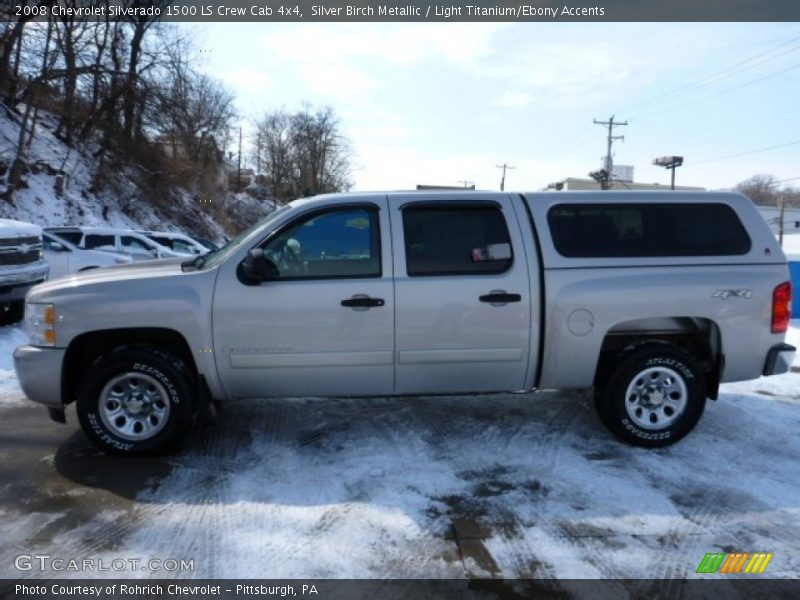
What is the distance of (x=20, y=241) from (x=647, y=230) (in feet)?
27.2

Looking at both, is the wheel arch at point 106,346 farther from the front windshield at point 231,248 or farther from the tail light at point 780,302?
the tail light at point 780,302

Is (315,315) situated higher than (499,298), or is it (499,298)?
(499,298)

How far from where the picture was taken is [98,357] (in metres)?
4.39

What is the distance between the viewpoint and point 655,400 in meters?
4.53

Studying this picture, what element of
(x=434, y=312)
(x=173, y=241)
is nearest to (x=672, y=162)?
(x=173, y=241)

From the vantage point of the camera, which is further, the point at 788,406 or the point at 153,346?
the point at 788,406

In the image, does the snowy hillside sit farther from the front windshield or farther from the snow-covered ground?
the snow-covered ground

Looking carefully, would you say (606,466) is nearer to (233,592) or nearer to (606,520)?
(606,520)

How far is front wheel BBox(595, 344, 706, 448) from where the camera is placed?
446 cm

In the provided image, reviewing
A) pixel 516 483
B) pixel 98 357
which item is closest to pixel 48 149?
pixel 98 357

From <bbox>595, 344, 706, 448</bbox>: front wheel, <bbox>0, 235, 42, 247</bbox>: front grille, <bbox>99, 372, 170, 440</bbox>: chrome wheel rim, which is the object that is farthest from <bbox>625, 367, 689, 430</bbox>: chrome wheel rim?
<bbox>0, 235, 42, 247</bbox>: front grille

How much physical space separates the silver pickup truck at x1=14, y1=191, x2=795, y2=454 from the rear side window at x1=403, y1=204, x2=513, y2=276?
0.01m

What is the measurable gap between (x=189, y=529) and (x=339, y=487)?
0.94 m

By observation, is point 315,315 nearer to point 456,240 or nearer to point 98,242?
point 456,240
